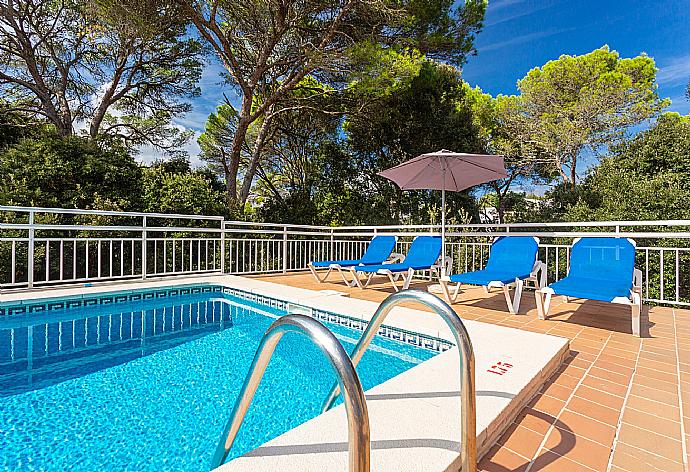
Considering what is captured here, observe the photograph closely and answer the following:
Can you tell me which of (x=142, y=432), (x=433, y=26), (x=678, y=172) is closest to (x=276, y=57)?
(x=433, y=26)

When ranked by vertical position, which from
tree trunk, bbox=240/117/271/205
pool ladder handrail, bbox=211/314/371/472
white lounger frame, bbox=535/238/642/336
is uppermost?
tree trunk, bbox=240/117/271/205

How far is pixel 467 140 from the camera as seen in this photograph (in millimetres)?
12984

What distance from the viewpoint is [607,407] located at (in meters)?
2.05

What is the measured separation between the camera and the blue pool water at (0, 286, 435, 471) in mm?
1976

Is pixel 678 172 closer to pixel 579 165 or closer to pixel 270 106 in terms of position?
pixel 579 165

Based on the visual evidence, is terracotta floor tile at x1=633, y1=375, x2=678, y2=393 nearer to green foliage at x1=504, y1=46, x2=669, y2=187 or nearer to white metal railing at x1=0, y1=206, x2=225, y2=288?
white metal railing at x1=0, y1=206, x2=225, y2=288

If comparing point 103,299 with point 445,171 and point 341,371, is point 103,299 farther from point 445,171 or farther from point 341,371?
point 341,371

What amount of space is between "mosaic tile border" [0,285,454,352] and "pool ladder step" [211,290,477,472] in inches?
80.8

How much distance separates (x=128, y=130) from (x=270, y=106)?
518 cm

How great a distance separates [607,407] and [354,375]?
1.96 m

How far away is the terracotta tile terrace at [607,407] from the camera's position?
1.59 metres

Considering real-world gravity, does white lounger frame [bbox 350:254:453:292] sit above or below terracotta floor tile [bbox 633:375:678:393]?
above

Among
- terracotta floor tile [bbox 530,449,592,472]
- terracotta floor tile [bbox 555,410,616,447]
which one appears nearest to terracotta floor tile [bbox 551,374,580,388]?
terracotta floor tile [bbox 555,410,616,447]

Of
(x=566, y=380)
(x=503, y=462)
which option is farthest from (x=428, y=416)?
(x=566, y=380)
